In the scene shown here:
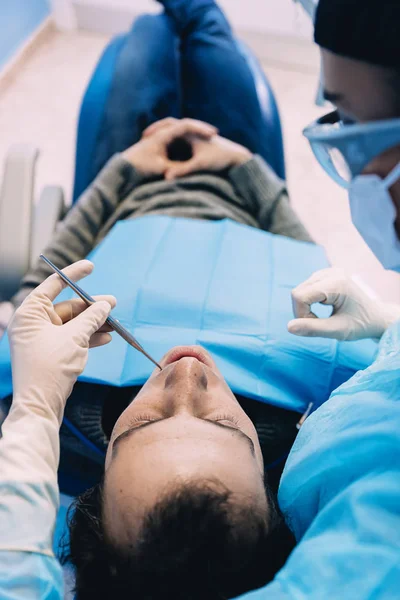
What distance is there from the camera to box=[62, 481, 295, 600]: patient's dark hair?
0.70m

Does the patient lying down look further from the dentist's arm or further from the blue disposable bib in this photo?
the blue disposable bib

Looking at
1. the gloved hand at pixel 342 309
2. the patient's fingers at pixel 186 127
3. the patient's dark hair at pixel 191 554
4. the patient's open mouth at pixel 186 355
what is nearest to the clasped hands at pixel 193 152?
the patient's fingers at pixel 186 127

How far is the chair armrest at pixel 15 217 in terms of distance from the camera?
1396mm

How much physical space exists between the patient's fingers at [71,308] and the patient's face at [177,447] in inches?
6.8

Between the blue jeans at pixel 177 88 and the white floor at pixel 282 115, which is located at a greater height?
the blue jeans at pixel 177 88

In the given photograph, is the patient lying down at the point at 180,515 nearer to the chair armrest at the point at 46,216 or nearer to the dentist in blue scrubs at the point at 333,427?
the dentist in blue scrubs at the point at 333,427

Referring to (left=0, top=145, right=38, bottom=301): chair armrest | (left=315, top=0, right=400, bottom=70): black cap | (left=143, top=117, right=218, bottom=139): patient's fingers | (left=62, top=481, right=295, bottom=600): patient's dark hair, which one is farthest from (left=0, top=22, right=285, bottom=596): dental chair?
(left=315, top=0, right=400, bottom=70): black cap

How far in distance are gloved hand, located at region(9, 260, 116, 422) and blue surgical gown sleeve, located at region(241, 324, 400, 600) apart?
15.0 inches

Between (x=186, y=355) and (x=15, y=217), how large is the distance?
0.72 meters

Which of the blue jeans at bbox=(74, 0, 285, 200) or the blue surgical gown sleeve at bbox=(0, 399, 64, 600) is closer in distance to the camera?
the blue surgical gown sleeve at bbox=(0, 399, 64, 600)

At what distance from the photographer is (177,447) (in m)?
0.77

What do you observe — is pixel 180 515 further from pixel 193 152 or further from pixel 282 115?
pixel 282 115

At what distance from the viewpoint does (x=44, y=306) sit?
0.91 m

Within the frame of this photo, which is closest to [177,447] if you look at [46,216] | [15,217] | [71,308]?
[71,308]
